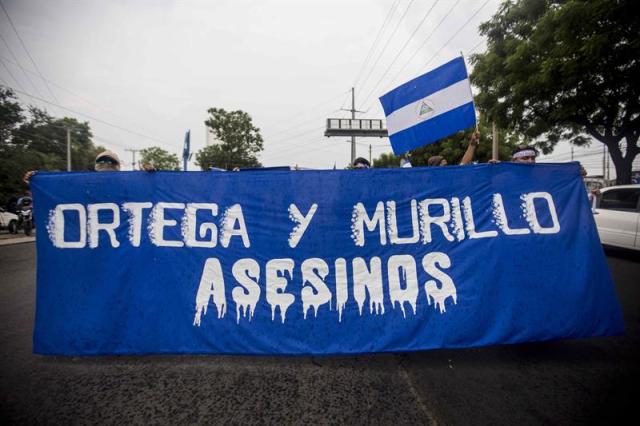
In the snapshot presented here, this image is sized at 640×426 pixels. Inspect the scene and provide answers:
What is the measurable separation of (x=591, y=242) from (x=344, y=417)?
8.63 feet

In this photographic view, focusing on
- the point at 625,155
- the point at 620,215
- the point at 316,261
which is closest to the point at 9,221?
the point at 316,261

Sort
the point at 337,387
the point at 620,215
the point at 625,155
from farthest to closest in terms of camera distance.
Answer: the point at 625,155, the point at 620,215, the point at 337,387

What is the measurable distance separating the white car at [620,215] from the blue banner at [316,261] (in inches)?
217

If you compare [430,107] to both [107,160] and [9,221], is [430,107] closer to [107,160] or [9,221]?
[107,160]

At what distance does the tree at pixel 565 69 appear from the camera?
699cm

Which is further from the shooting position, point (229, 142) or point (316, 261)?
point (229, 142)

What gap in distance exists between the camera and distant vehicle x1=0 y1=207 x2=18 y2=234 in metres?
11.9

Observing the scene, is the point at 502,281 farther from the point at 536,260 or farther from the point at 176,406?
the point at 176,406

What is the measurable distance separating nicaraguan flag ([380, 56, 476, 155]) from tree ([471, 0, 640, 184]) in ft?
22.9

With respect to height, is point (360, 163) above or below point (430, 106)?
below

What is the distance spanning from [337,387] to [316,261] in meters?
0.96

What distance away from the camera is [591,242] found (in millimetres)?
2518

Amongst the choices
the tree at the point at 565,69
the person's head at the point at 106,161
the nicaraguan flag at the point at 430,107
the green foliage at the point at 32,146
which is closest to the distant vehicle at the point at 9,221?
the green foliage at the point at 32,146

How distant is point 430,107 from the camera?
10.6ft
